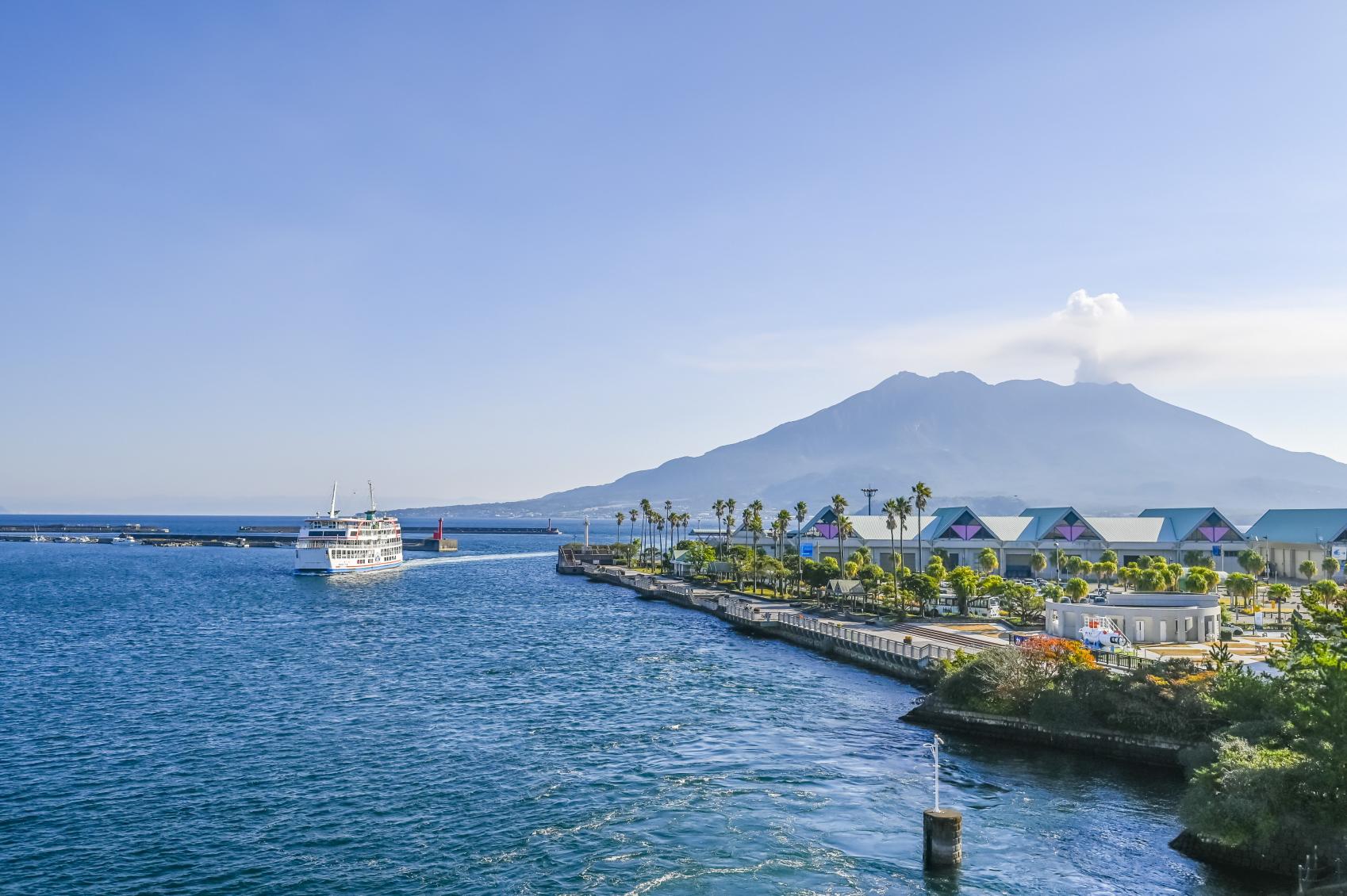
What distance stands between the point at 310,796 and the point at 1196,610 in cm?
5982

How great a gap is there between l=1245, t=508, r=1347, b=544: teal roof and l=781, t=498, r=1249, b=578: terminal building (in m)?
3.70

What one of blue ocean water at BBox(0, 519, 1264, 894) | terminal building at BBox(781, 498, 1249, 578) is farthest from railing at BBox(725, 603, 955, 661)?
terminal building at BBox(781, 498, 1249, 578)

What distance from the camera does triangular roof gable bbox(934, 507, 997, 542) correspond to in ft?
404

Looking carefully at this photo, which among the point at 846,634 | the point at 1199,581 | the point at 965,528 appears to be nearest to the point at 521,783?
the point at 846,634

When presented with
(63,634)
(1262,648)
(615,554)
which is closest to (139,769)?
(63,634)

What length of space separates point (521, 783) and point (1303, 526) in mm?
116654

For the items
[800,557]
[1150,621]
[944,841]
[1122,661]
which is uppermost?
[800,557]

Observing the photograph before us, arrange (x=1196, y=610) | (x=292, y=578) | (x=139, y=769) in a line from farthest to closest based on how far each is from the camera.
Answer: (x=292, y=578)
(x=1196, y=610)
(x=139, y=769)

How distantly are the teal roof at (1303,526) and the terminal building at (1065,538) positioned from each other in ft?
12.1

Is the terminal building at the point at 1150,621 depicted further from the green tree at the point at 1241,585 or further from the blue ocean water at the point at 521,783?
the green tree at the point at 1241,585

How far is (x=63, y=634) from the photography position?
8281 cm

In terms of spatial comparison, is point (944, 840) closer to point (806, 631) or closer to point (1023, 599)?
point (806, 631)

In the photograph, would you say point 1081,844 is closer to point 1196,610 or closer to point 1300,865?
point 1300,865

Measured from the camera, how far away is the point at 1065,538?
120438mm
